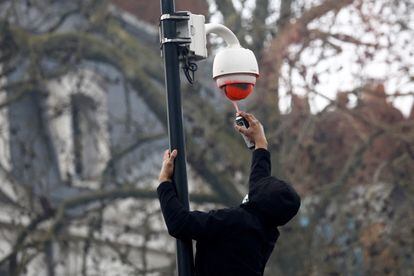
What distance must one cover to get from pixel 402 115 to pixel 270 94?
89.5 inches

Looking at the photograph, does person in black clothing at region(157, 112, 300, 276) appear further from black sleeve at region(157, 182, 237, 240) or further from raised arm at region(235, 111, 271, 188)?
raised arm at region(235, 111, 271, 188)

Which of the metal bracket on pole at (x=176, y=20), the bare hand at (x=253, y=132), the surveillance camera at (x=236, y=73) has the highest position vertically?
the metal bracket on pole at (x=176, y=20)

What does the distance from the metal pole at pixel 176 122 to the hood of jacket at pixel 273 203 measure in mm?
384

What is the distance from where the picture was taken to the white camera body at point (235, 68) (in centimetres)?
799

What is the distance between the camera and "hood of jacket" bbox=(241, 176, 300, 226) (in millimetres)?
7176

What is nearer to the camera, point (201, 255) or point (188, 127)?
point (201, 255)

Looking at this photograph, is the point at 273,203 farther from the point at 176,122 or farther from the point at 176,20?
the point at 176,20

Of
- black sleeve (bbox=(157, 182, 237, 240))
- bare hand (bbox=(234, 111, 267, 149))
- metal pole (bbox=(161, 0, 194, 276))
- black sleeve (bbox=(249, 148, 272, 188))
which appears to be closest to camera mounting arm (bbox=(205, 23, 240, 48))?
metal pole (bbox=(161, 0, 194, 276))

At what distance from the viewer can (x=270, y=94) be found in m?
20.2

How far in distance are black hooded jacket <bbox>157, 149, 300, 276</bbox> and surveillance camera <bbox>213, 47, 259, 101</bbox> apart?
0.86 meters

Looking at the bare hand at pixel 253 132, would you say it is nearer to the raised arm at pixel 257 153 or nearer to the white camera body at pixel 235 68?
the raised arm at pixel 257 153

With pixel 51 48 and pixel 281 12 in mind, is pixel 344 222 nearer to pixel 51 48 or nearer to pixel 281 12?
pixel 281 12

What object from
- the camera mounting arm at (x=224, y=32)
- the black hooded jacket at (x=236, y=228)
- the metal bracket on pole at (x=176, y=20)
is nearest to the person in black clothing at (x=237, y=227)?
the black hooded jacket at (x=236, y=228)

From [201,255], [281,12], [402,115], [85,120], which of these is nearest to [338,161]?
[402,115]
